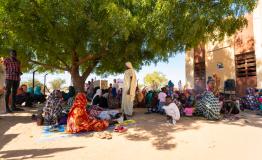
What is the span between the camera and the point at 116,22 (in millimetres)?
7445

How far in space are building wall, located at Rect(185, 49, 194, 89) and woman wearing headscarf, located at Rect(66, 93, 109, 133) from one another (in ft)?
41.6

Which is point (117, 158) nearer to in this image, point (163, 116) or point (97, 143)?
point (97, 143)

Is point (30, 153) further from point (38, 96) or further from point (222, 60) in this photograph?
point (222, 60)

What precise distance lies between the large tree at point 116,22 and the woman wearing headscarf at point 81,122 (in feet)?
8.06

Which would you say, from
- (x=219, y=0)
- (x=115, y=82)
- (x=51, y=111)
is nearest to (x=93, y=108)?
(x=51, y=111)

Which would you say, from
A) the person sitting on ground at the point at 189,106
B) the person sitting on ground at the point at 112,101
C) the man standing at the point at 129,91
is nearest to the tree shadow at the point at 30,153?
the man standing at the point at 129,91

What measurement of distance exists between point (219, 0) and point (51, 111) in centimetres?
589

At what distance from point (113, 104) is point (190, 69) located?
30.8ft

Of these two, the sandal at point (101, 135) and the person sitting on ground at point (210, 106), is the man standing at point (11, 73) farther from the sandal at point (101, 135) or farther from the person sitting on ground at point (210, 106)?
the person sitting on ground at point (210, 106)

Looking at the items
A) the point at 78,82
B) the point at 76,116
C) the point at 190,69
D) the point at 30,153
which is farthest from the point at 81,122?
the point at 190,69

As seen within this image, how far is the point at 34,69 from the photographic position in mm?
16156

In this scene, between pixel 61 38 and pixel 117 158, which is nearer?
pixel 117 158

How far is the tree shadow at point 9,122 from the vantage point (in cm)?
621

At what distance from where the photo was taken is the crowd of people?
22.5ft
